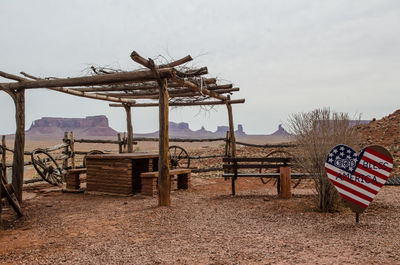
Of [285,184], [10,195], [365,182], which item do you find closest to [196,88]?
[285,184]

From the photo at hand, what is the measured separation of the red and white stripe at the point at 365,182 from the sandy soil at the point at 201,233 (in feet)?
1.18

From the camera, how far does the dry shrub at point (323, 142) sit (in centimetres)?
573

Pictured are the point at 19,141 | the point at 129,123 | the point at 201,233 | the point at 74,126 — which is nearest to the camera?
the point at 201,233

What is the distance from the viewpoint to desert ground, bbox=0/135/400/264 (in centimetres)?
361

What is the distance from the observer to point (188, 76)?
680cm

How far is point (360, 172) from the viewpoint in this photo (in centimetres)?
502

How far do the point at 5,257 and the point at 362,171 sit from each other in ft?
15.9

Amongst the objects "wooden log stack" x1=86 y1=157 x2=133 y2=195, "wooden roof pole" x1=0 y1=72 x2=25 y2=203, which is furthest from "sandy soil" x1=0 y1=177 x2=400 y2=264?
"wooden log stack" x1=86 y1=157 x2=133 y2=195

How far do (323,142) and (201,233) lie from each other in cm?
268

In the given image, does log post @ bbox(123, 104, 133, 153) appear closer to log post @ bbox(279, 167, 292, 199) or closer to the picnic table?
the picnic table

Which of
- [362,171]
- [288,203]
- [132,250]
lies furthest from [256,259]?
[288,203]

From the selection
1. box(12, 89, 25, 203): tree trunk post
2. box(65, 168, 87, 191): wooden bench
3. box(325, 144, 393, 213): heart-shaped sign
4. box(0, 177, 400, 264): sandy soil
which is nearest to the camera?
box(0, 177, 400, 264): sandy soil

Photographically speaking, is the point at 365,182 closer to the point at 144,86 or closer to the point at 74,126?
the point at 144,86

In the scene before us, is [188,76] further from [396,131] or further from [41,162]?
[396,131]
